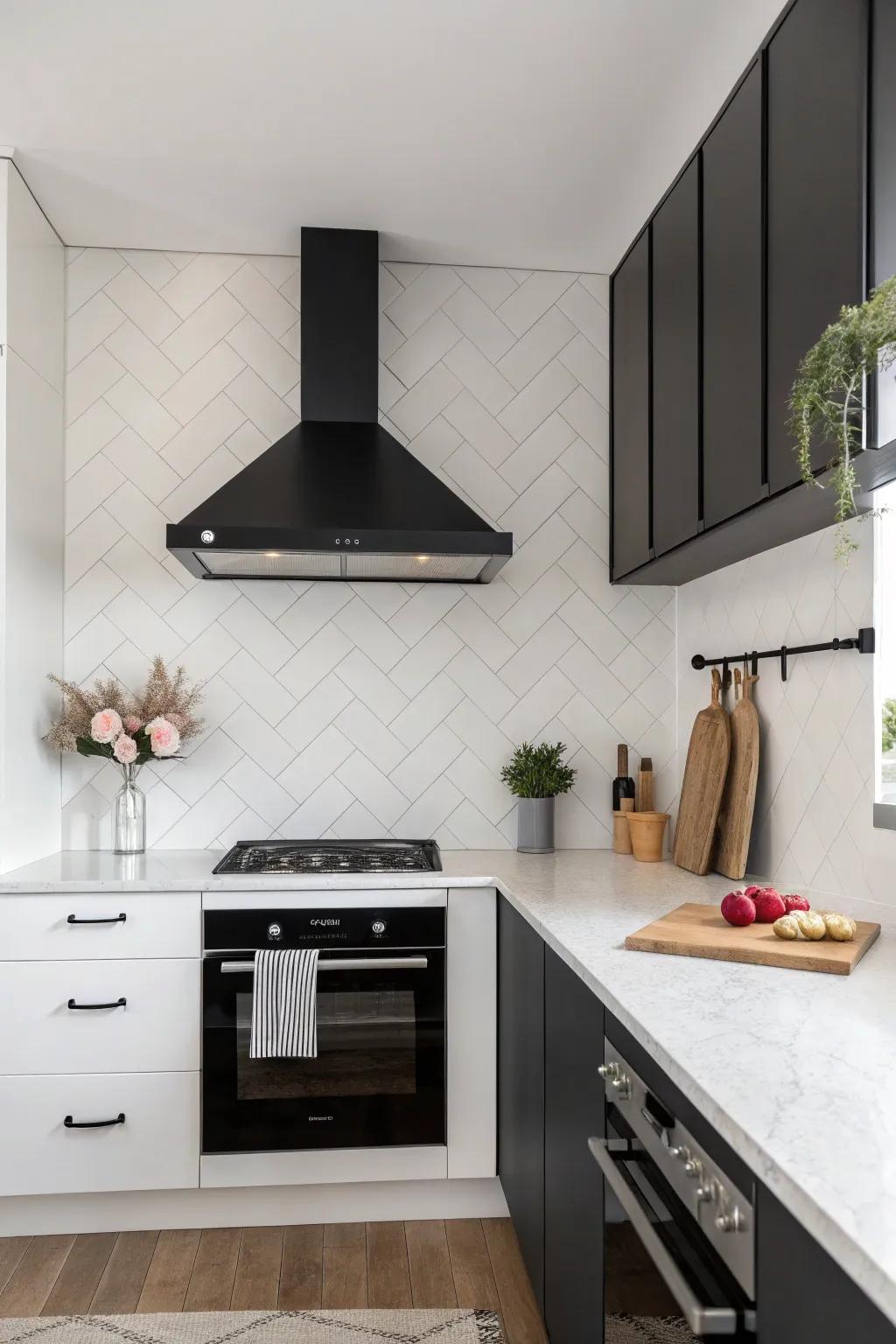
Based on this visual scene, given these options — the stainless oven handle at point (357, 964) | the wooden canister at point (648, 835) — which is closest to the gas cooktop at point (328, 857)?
the stainless oven handle at point (357, 964)

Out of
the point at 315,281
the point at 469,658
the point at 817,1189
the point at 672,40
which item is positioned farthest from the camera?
the point at 469,658

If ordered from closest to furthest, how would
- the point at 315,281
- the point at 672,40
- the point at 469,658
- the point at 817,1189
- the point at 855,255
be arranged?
the point at 817,1189 < the point at 855,255 < the point at 672,40 < the point at 315,281 < the point at 469,658

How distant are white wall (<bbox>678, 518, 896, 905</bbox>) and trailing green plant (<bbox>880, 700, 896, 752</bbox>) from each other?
3cm

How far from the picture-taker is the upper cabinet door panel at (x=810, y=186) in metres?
1.54

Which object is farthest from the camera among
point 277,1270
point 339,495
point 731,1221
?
point 339,495

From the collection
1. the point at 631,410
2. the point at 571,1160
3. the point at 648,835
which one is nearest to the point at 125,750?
the point at 648,835

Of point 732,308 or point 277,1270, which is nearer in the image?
point 732,308

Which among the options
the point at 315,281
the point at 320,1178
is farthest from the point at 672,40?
the point at 320,1178

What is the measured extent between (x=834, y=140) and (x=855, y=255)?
24cm

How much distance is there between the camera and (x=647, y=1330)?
1.22m

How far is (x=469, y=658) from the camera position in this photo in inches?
127

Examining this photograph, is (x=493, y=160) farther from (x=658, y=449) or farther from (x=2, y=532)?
(x=2, y=532)

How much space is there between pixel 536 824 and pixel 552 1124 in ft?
4.05

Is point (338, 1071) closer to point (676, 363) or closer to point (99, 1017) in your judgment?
point (99, 1017)
